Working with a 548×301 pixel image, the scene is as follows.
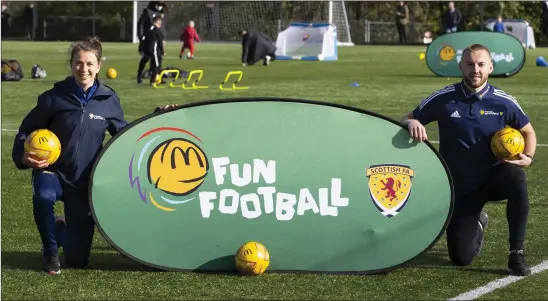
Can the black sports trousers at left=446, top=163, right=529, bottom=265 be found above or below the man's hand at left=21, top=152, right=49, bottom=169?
below

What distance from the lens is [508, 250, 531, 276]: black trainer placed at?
6.57 meters

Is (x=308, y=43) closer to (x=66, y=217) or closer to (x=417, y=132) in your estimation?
(x=66, y=217)

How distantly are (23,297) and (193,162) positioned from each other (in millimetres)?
1208

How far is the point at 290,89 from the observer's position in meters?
23.0

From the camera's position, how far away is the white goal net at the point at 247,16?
57.7m

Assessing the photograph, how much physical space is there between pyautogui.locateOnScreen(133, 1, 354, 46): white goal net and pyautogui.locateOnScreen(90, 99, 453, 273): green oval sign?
1931 inches

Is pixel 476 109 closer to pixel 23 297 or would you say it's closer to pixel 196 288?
pixel 196 288

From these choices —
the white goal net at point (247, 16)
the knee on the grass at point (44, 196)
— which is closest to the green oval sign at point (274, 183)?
the knee on the grass at point (44, 196)

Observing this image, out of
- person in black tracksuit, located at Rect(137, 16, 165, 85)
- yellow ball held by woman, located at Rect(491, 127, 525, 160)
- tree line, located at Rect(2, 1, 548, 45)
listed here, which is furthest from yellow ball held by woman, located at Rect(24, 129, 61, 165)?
tree line, located at Rect(2, 1, 548, 45)

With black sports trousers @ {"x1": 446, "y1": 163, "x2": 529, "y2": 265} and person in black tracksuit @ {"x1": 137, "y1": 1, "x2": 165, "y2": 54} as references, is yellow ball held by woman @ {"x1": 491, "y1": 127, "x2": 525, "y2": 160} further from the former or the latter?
person in black tracksuit @ {"x1": 137, "y1": 1, "x2": 165, "y2": 54}

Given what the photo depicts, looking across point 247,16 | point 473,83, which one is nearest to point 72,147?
point 473,83

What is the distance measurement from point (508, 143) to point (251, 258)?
166cm

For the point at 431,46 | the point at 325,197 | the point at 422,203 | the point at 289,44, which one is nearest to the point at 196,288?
the point at 325,197

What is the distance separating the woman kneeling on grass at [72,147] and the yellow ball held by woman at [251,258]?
3.23 ft
